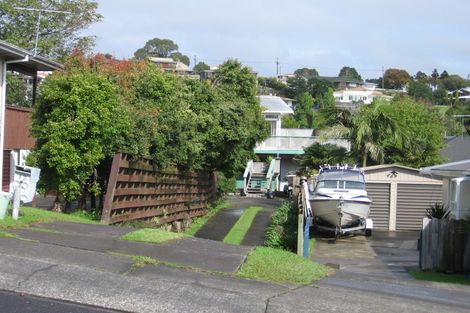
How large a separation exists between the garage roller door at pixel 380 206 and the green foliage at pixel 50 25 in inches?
677

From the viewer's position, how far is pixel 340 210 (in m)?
24.2

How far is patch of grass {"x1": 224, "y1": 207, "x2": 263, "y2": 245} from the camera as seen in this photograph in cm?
2055

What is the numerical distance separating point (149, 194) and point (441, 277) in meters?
8.17

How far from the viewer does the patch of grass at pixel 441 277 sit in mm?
15109

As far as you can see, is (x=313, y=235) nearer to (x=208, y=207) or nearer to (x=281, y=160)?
(x=208, y=207)

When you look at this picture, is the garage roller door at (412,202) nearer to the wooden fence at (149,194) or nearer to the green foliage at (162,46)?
the wooden fence at (149,194)

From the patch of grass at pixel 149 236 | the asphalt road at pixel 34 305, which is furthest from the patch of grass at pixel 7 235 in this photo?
the asphalt road at pixel 34 305

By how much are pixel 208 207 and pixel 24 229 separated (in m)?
17.4

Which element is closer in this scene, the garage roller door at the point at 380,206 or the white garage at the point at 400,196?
the white garage at the point at 400,196

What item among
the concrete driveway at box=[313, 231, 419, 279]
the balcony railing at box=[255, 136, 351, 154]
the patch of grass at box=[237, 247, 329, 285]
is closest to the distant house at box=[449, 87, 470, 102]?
the balcony railing at box=[255, 136, 351, 154]

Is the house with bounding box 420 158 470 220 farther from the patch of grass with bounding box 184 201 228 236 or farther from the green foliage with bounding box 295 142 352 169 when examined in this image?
the green foliage with bounding box 295 142 352 169

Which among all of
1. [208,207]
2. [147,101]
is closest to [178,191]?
[147,101]

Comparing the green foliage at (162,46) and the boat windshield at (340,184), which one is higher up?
the green foliage at (162,46)

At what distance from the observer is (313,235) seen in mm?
26094
